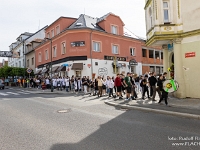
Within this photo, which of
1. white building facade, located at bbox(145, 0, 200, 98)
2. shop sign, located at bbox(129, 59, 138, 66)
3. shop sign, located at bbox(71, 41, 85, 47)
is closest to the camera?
white building facade, located at bbox(145, 0, 200, 98)

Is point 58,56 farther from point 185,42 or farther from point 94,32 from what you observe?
point 185,42

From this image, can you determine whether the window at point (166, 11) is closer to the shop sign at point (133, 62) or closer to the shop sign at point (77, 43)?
the shop sign at point (77, 43)

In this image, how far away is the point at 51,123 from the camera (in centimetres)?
674

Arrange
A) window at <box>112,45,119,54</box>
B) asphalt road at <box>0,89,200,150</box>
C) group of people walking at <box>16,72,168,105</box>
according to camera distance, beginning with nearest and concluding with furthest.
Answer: asphalt road at <box>0,89,200,150</box>
group of people walking at <box>16,72,168,105</box>
window at <box>112,45,119,54</box>

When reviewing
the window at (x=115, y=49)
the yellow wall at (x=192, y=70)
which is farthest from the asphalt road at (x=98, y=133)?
the window at (x=115, y=49)

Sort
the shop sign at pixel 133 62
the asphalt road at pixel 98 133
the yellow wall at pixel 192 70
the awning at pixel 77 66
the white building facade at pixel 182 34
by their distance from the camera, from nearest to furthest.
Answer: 1. the asphalt road at pixel 98 133
2. the yellow wall at pixel 192 70
3. the white building facade at pixel 182 34
4. the awning at pixel 77 66
5. the shop sign at pixel 133 62

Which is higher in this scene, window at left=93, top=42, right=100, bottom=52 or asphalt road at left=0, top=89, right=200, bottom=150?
window at left=93, top=42, right=100, bottom=52

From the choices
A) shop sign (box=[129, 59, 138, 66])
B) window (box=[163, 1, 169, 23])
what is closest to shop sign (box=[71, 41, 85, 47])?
shop sign (box=[129, 59, 138, 66])

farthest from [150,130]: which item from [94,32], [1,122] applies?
[94,32]

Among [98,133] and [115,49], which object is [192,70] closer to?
[98,133]

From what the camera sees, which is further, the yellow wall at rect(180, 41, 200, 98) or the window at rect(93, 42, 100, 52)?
the window at rect(93, 42, 100, 52)

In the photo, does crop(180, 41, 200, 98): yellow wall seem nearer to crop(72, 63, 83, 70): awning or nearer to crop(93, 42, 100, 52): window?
crop(72, 63, 83, 70): awning

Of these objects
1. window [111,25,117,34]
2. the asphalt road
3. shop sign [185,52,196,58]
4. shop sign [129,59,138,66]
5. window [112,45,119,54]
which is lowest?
the asphalt road

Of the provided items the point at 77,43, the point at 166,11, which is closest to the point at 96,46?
the point at 77,43
